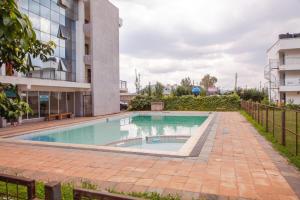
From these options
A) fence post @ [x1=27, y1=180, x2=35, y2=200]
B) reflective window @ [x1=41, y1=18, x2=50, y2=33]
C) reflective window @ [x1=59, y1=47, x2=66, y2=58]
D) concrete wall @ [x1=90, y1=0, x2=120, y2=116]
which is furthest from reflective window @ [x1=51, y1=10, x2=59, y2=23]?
fence post @ [x1=27, y1=180, x2=35, y2=200]

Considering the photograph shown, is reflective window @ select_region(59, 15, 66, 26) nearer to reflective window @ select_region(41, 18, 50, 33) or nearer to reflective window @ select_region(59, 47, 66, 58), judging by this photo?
reflective window @ select_region(41, 18, 50, 33)

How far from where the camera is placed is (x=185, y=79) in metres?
67.7

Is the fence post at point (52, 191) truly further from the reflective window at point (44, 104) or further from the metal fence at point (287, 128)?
the reflective window at point (44, 104)

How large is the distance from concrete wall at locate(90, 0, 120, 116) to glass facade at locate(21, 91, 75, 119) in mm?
2237

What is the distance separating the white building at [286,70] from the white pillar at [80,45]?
81.3ft

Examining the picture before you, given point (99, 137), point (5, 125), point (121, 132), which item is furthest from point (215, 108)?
point (5, 125)

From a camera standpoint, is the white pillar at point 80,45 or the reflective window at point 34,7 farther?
the white pillar at point 80,45

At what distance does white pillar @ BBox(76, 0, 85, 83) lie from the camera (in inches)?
→ 865

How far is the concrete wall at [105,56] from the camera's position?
23.0 metres

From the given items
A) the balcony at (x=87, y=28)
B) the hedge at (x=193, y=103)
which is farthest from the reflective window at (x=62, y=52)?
the hedge at (x=193, y=103)

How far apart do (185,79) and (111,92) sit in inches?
1729

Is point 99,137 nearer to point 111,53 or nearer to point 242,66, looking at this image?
point 111,53

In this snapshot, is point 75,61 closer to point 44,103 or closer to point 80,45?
point 80,45

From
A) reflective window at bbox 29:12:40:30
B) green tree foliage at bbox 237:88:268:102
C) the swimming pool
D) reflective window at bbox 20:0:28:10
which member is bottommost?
the swimming pool
